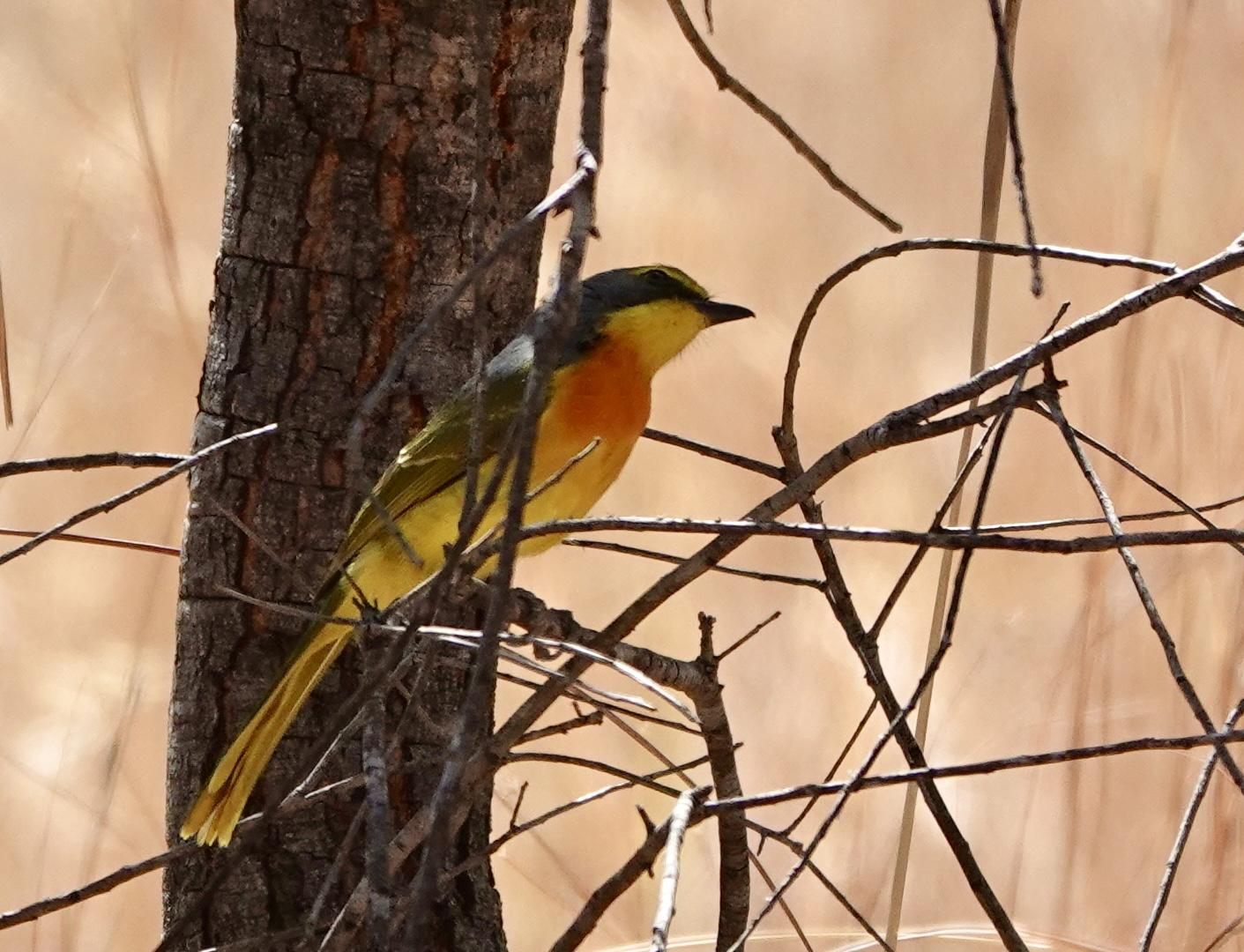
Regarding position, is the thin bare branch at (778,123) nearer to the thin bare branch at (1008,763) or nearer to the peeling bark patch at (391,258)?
the peeling bark patch at (391,258)

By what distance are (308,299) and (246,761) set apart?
1.39 feet

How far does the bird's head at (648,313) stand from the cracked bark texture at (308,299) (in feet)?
1.63

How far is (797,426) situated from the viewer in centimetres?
288

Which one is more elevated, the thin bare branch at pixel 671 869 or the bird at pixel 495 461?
the bird at pixel 495 461

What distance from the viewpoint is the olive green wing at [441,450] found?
147 centimetres

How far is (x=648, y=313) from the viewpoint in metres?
1.93

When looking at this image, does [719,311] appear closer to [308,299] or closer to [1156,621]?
[308,299]

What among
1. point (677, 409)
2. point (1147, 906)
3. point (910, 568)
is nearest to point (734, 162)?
point (677, 409)

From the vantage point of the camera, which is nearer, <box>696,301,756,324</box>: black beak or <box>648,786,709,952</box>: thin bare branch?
<box>648,786,709,952</box>: thin bare branch

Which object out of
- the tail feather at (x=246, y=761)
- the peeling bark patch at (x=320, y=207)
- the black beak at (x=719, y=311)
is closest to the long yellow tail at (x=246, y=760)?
the tail feather at (x=246, y=761)

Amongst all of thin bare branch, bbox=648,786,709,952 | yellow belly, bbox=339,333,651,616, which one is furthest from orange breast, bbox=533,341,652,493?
thin bare branch, bbox=648,786,709,952

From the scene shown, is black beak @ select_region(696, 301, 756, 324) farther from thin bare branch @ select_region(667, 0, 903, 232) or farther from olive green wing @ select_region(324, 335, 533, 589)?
thin bare branch @ select_region(667, 0, 903, 232)

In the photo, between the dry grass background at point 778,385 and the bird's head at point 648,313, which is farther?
the dry grass background at point 778,385

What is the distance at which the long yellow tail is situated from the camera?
133 centimetres
